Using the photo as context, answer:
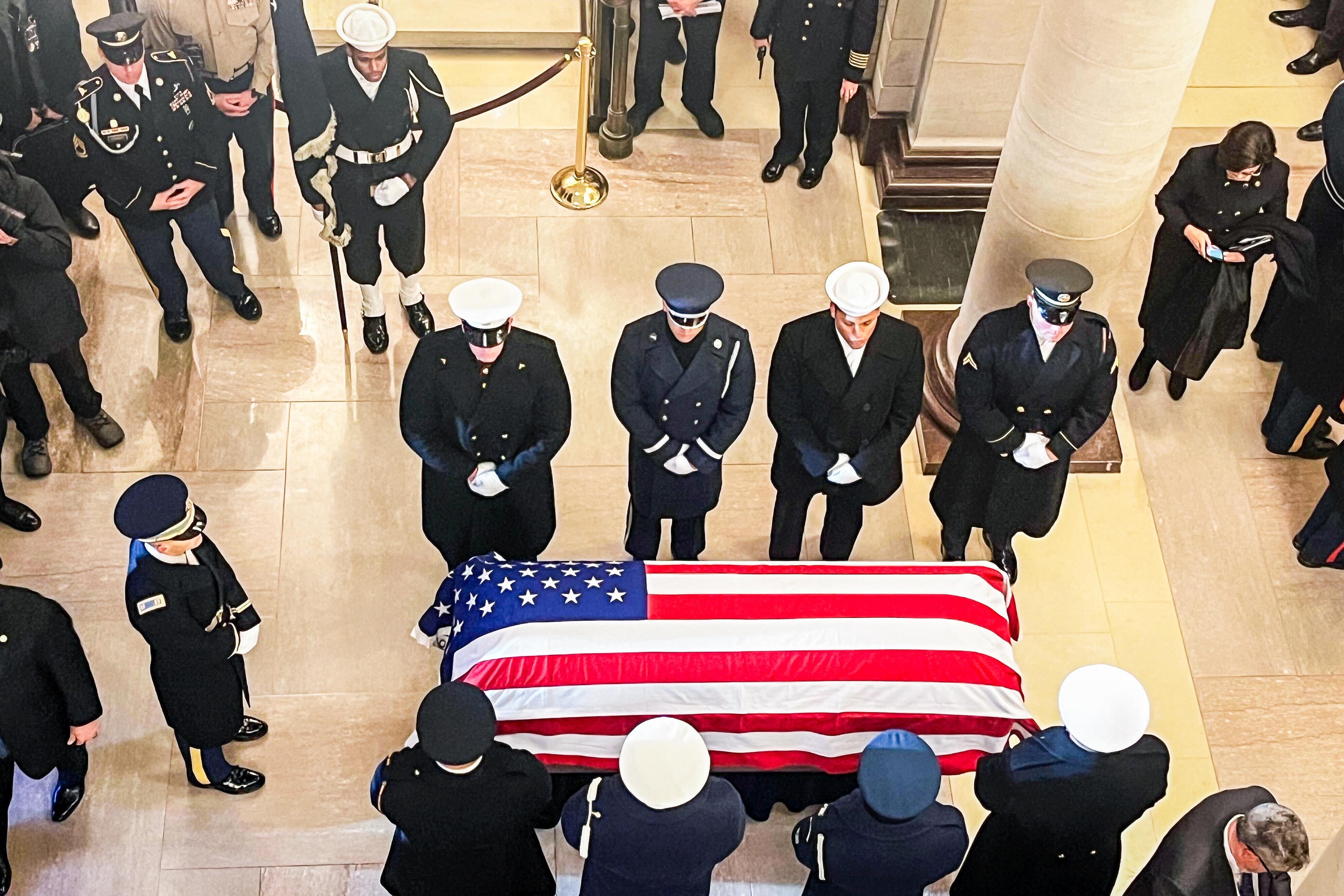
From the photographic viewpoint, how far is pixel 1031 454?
4684mm

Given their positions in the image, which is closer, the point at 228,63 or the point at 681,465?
the point at 681,465

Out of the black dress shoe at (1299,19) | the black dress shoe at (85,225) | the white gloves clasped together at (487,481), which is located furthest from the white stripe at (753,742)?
the black dress shoe at (1299,19)

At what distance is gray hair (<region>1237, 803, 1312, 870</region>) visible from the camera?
3395 mm

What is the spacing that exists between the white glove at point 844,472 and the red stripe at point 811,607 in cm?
54

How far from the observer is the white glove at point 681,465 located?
15.1 feet

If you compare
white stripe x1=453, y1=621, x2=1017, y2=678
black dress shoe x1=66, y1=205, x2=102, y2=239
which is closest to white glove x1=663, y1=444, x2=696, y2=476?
white stripe x1=453, y1=621, x2=1017, y2=678

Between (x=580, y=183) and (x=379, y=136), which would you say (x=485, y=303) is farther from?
(x=580, y=183)

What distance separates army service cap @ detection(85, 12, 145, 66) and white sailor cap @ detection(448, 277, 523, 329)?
1.57 meters

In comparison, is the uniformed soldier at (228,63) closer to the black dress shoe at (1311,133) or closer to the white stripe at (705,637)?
the white stripe at (705,637)

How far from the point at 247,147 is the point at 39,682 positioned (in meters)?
2.58

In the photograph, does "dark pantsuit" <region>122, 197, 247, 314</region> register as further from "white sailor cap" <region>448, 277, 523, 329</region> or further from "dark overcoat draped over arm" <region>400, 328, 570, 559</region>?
"white sailor cap" <region>448, 277, 523, 329</region>

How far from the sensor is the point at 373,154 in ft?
16.7

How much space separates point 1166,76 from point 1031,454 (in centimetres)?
120

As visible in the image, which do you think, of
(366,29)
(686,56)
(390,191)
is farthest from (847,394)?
(686,56)
